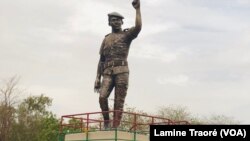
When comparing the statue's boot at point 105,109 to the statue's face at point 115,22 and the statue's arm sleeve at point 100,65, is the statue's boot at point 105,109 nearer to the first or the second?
the statue's arm sleeve at point 100,65

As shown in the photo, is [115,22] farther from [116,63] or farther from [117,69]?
[117,69]

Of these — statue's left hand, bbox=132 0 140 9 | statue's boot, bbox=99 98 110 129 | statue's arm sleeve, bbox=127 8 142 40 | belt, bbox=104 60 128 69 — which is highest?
statue's left hand, bbox=132 0 140 9

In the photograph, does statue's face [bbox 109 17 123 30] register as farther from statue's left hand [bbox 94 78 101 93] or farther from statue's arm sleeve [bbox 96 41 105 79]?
statue's left hand [bbox 94 78 101 93]

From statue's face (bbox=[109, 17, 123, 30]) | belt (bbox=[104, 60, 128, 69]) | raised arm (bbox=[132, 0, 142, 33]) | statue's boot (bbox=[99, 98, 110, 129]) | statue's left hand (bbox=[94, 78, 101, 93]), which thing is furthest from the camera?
statue's left hand (bbox=[94, 78, 101, 93])

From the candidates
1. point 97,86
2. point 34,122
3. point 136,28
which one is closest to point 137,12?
point 136,28

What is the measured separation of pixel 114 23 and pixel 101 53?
1493mm

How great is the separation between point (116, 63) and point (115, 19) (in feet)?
6.14

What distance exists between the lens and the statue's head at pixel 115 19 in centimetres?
2634

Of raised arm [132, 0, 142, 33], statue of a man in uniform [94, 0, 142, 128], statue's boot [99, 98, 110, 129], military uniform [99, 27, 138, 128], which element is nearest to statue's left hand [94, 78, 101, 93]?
statue of a man in uniform [94, 0, 142, 128]

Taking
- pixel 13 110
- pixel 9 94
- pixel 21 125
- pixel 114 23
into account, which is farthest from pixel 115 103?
pixel 21 125

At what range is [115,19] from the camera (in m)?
26.4

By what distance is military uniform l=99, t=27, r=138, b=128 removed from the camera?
85.3 ft

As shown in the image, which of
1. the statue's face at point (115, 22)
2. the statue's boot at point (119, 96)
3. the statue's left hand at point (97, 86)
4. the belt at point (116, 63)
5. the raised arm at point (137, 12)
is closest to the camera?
the raised arm at point (137, 12)

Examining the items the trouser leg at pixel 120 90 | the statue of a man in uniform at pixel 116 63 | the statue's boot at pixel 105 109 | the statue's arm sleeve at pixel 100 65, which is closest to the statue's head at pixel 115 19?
the statue of a man in uniform at pixel 116 63
